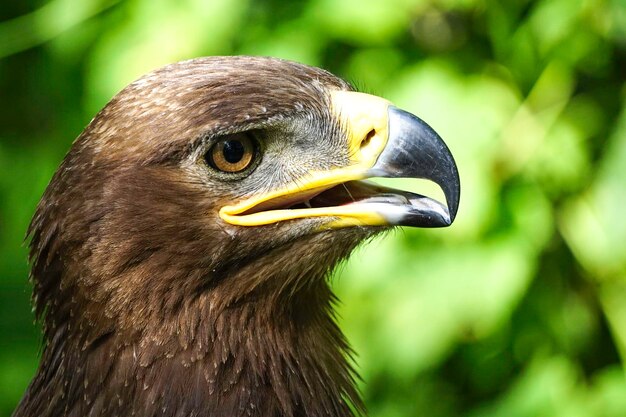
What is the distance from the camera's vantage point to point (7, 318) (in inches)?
200

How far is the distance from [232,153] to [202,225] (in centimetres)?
19

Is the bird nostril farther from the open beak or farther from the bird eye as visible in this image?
the bird eye

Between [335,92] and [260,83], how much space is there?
0.26 meters

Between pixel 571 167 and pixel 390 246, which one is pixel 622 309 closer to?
pixel 571 167

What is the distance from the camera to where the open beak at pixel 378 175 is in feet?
8.64

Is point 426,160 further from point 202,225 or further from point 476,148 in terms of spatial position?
point 476,148

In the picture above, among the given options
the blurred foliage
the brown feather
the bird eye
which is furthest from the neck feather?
the blurred foliage

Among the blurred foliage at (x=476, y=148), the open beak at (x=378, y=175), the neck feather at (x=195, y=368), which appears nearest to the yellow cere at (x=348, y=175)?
the open beak at (x=378, y=175)

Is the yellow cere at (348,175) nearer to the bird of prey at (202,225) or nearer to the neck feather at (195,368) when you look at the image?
the bird of prey at (202,225)

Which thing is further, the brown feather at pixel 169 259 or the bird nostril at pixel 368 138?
the bird nostril at pixel 368 138

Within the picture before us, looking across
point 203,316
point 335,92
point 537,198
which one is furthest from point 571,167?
point 203,316

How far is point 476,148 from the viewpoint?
4094 millimetres

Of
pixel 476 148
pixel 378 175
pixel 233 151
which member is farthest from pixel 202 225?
pixel 476 148

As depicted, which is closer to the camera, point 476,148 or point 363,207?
point 363,207
